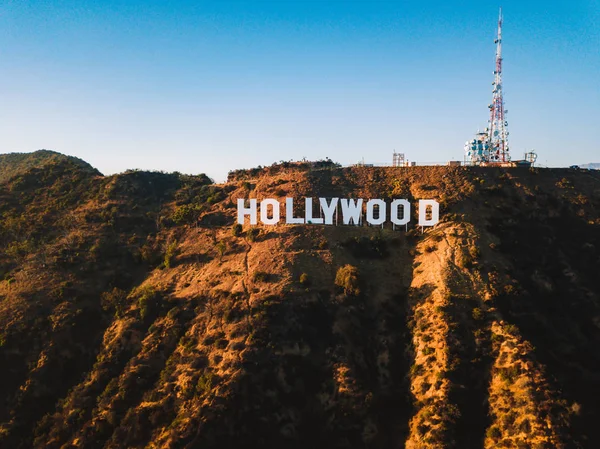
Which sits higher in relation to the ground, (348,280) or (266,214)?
(266,214)

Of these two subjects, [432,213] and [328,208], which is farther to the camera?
[328,208]

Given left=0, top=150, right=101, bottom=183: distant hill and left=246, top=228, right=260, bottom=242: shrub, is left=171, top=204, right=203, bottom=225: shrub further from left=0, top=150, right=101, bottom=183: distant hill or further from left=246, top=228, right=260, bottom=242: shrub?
left=0, top=150, right=101, bottom=183: distant hill

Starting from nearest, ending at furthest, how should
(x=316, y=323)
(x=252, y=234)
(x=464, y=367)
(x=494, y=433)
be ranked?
(x=494, y=433), (x=464, y=367), (x=316, y=323), (x=252, y=234)

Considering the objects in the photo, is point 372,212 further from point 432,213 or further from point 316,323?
point 316,323

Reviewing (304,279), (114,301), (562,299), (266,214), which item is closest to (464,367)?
(562,299)

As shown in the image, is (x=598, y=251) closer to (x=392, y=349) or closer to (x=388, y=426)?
(x=392, y=349)

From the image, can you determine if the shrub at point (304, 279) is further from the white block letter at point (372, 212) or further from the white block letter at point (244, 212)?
the white block letter at point (244, 212)
